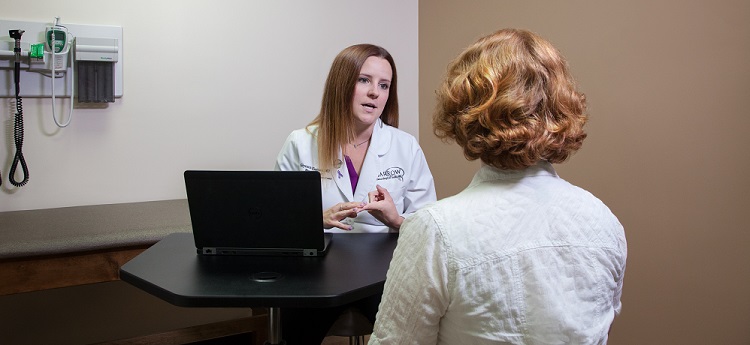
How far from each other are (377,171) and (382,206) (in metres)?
0.33

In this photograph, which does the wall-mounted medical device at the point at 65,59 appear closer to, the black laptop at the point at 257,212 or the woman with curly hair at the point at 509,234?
the black laptop at the point at 257,212

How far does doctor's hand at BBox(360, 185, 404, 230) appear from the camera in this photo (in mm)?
2004

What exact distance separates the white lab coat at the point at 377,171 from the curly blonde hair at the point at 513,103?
117 cm

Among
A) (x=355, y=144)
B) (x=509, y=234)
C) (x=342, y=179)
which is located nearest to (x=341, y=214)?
(x=342, y=179)

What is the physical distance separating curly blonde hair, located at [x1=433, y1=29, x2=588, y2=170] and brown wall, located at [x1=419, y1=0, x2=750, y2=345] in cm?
127

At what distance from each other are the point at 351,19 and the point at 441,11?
1.41ft

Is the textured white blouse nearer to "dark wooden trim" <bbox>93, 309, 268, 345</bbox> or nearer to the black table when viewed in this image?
the black table

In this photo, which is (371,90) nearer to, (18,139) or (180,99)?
(180,99)

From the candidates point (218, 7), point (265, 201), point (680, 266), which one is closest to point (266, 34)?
point (218, 7)

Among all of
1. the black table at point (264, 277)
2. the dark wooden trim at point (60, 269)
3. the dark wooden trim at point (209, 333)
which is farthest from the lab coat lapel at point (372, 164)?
the dark wooden trim at point (60, 269)

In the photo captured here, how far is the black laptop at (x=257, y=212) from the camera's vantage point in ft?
5.32

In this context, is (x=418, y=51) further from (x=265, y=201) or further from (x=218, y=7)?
A: (x=265, y=201)

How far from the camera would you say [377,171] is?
2.32 meters

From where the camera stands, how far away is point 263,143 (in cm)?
307
